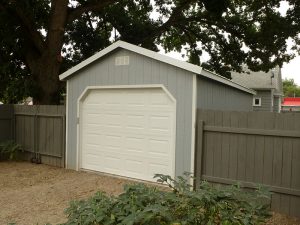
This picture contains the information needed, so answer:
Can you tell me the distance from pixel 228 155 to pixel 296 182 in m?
1.28

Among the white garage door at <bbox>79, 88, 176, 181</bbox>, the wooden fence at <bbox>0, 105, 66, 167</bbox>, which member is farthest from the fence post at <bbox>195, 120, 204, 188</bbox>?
the wooden fence at <bbox>0, 105, 66, 167</bbox>

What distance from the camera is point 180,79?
6.88m

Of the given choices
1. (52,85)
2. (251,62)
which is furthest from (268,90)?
(52,85)

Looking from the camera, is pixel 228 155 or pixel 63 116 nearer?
pixel 228 155

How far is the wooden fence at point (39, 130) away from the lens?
30.6ft

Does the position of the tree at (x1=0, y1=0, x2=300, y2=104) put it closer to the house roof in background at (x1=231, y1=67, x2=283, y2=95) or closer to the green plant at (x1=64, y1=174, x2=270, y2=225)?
the house roof in background at (x1=231, y1=67, x2=283, y2=95)

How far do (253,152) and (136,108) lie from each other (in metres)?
2.92

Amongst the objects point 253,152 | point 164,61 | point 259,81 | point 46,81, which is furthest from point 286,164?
point 259,81

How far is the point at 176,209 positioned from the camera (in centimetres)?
322

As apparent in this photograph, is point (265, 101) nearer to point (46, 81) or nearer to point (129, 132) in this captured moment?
point (46, 81)

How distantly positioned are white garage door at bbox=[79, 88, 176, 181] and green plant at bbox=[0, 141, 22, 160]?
258 cm

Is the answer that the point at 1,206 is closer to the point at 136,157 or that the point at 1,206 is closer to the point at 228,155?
the point at 136,157

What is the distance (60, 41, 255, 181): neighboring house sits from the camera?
6883 mm

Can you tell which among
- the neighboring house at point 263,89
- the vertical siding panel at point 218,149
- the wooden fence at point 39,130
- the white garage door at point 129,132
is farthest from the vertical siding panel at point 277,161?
the neighboring house at point 263,89
